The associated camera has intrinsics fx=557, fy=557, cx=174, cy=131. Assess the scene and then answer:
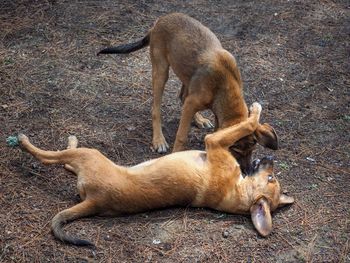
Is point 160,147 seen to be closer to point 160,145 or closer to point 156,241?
point 160,145

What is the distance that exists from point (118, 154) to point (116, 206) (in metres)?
1.04

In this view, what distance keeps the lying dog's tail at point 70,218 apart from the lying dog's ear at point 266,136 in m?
1.75

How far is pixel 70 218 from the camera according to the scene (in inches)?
192

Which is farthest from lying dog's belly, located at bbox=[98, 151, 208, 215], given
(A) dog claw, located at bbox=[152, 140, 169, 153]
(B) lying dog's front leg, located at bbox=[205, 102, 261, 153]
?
(A) dog claw, located at bbox=[152, 140, 169, 153]

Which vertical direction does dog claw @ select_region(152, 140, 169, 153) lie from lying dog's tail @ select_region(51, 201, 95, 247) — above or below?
below

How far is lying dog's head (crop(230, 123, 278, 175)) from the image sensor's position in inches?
213

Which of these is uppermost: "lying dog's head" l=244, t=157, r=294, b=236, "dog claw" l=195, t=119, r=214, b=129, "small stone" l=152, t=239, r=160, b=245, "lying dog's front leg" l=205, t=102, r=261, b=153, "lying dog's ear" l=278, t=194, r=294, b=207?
"lying dog's front leg" l=205, t=102, r=261, b=153

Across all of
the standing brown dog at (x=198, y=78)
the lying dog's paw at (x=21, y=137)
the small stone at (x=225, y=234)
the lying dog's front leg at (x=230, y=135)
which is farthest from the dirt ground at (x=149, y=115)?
the lying dog's front leg at (x=230, y=135)

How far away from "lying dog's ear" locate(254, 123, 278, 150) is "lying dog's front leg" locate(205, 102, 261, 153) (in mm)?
61

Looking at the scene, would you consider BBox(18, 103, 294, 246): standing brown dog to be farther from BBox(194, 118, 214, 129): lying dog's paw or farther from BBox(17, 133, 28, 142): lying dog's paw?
BBox(194, 118, 214, 129): lying dog's paw

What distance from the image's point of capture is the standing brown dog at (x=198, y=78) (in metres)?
5.57

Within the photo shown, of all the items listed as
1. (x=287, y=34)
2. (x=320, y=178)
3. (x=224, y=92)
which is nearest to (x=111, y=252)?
(x=224, y=92)

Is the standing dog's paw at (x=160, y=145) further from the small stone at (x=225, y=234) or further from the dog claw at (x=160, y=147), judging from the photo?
the small stone at (x=225, y=234)

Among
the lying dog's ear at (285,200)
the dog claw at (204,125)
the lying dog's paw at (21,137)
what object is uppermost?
the lying dog's ear at (285,200)
